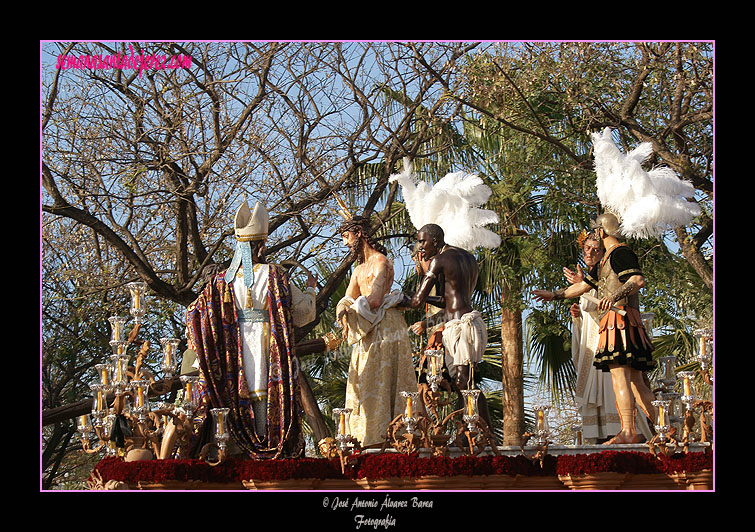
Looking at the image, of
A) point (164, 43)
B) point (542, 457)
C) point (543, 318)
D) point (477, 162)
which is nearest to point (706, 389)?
point (543, 318)

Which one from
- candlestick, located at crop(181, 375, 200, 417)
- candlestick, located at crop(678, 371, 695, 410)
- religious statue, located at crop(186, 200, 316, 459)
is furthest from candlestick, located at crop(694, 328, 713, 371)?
candlestick, located at crop(181, 375, 200, 417)

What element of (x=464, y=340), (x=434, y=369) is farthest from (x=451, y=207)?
(x=434, y=369)

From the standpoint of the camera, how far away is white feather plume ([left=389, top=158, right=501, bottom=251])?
1301 centimetres

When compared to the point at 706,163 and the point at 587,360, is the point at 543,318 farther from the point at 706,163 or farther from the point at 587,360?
the point at 587,360

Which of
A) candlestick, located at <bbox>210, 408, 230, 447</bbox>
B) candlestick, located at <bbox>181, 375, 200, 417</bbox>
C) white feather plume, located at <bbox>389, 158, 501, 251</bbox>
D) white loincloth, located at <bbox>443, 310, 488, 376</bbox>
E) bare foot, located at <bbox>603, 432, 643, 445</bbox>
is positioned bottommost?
bare foot, located at <bbox>603, 432, 643, 445</bbox>

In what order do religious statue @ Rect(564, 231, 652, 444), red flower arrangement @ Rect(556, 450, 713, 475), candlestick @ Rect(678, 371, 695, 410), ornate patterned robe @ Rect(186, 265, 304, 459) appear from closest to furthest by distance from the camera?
red flower arrangement @ Rect(556, 450, 713, 475) < candlestick @ Rect(678, 371, 695, 410) < ornate patterned robe @ Rect(186, 265, 304, 459) < religious statue @ Rect(564, 231, 652, 444)

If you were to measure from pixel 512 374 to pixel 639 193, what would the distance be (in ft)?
21.7

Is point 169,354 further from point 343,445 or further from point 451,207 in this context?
point 451,207

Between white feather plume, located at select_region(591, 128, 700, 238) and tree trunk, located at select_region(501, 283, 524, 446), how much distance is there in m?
5.81

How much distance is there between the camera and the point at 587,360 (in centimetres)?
1251

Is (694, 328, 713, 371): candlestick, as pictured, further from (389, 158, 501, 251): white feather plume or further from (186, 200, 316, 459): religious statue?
(186, 200, 316, 459): religious statue

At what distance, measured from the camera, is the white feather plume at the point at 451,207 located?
1301 cm

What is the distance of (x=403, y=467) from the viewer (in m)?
9.75

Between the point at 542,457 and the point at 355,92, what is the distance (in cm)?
826
